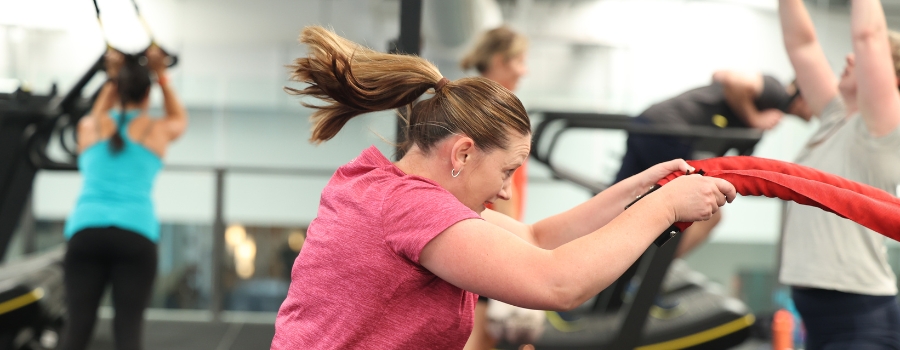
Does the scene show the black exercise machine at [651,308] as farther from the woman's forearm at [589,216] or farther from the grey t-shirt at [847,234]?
the woman's forearm at [589,216]

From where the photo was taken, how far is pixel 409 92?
1297 mm

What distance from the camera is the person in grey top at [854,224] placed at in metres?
1.82

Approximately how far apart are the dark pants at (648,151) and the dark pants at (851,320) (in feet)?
3.36

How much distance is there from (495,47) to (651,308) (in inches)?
45.0

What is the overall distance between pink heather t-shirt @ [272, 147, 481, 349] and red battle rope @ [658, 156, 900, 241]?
0.37 metres

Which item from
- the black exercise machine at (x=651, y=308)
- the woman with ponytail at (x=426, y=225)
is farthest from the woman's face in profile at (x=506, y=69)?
the woman with ponytail at (x=426, y=225)

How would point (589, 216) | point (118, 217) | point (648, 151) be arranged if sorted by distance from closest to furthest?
1. point (589, 216)
2. point (118, 217)
3. point (648, 151)

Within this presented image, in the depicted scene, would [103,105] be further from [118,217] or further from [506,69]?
[506,69]

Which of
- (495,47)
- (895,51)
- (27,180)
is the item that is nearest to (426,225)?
(895,51)

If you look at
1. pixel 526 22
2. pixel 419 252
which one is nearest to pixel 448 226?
pixel 419 252

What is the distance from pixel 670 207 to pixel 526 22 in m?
5.59

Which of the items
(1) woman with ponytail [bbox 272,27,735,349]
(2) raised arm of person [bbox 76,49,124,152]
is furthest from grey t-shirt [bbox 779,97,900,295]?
(2) raised arm of person [bbox 76,49,124,152]

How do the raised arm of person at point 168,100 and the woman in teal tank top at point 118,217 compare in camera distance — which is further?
the raised arm of person at point 168,100

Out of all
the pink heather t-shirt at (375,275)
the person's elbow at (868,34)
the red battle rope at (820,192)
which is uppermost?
the person's elbow at (868,34)
